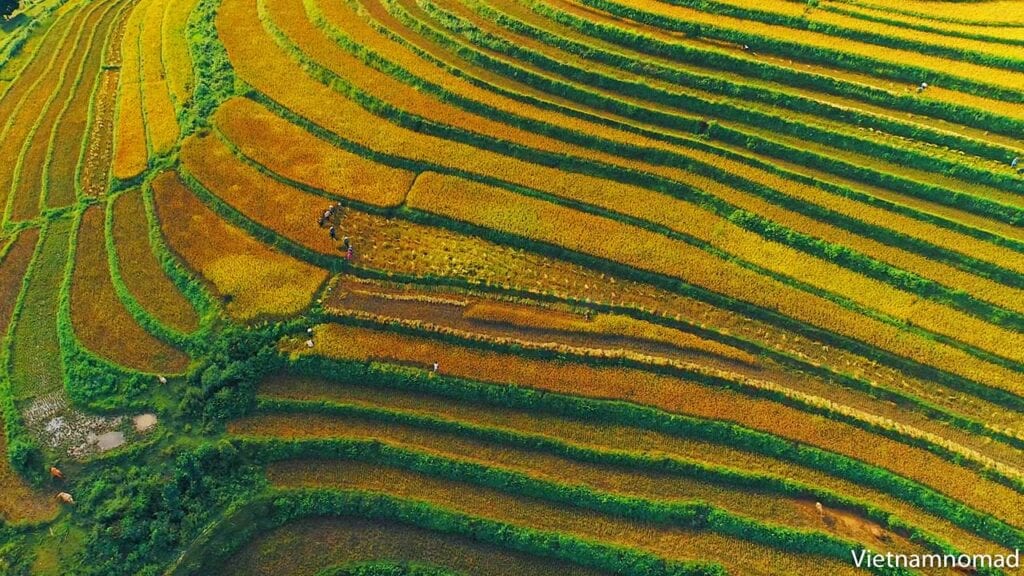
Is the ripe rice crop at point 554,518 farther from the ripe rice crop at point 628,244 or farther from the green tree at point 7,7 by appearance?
the green tree at point 7,7

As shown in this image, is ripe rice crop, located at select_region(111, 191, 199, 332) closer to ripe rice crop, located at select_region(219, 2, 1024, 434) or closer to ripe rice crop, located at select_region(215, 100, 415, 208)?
ripe rice crop, located at select_region(215, 100, 415, 208)

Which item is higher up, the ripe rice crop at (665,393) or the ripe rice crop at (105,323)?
the ripe rice crop at (665,393)

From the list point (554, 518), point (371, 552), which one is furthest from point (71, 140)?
point (554, 518)

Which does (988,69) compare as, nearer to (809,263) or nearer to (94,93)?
(809,263)

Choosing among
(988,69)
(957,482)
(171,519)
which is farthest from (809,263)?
(171,519)

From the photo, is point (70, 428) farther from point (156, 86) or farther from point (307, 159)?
point (156, 86)

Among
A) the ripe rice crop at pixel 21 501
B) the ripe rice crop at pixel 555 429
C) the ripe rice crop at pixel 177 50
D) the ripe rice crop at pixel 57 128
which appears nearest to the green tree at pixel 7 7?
the ripe rice crop at pixel 57 128
